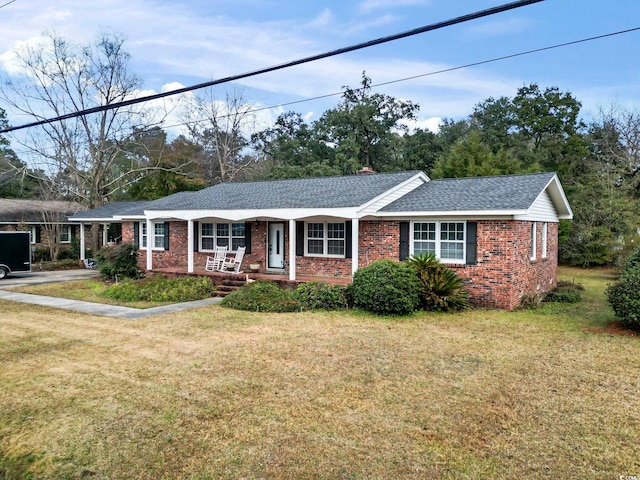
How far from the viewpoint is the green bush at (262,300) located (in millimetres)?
11750

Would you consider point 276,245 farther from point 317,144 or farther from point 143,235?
point 317,144

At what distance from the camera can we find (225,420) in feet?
16.3

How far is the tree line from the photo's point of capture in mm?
25328

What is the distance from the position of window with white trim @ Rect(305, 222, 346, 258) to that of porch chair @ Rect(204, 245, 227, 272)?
140 inches

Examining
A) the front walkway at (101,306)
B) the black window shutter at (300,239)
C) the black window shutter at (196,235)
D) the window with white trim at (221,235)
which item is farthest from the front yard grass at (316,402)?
the black window shutter at (196,235)

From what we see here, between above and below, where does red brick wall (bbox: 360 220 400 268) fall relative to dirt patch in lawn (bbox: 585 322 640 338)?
above

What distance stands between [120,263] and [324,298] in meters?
10.2

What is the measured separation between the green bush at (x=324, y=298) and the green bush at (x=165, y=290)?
3.55 metres

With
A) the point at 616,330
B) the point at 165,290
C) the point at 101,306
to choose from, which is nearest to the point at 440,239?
the point at 616,330

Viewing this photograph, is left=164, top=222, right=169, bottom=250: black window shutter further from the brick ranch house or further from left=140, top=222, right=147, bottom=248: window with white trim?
left=140, top=222, right=147, bottom=248: window with white trim

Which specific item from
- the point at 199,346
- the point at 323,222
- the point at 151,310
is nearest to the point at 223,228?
the point at 323,222

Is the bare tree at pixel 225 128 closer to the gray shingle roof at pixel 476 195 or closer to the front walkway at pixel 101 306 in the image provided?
the front walkway at pixel 101 306

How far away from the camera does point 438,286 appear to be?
38.1 ft

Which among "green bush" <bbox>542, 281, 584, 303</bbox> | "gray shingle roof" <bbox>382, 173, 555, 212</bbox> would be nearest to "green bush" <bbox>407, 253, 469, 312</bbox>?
"gray shingle roof" <bbox>382, 173, 555, 212</bbox>
